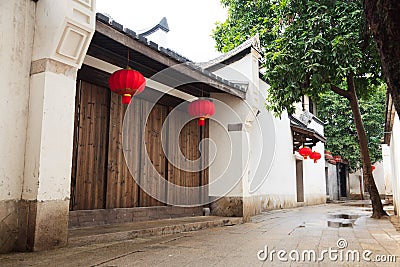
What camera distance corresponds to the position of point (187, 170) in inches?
271

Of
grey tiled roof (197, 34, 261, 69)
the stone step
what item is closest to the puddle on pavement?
the stone step

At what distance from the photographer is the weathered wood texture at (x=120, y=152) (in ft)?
16.1

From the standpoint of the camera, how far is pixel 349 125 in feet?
56.4

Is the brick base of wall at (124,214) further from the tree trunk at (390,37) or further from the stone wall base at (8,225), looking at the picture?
the tree trunk at (390,37)

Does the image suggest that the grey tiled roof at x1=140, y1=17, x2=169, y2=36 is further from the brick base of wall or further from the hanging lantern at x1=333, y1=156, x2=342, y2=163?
the hanging lantern at x1=333, y1=156, x2=342, y2=163

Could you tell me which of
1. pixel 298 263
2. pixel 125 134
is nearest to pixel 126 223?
pixel 125 134

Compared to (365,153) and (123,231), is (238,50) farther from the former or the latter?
(123,231)

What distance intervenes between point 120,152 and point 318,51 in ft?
13.9

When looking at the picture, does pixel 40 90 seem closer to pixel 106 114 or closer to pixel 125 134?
pixel 106 114

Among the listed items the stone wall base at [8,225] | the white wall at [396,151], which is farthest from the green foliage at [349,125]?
the stone wall base at [8,225]

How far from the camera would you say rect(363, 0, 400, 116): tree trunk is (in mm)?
1493

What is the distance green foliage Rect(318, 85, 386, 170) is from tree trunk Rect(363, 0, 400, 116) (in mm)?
16204

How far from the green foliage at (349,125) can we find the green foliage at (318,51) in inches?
382

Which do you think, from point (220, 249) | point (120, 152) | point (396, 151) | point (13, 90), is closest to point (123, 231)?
point (220, 249)
